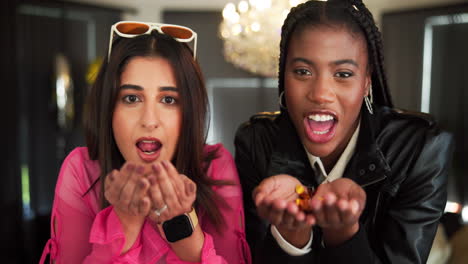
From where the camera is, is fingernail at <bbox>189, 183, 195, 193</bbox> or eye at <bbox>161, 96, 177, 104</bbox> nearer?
fingernail at <bbox>189, 183, 195, 193</bbox>

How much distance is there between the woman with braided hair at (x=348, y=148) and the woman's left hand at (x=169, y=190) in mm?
205

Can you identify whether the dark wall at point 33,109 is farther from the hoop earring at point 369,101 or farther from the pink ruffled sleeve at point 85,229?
the hoop earring at point 369,101

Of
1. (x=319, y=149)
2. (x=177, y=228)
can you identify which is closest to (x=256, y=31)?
(x=319, y=149)

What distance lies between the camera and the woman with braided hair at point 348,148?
101cm

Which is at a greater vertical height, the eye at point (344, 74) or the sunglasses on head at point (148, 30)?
the sunglasses on head at point (148, 30)

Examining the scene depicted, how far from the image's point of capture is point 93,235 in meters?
0.98

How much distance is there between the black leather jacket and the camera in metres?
1.13

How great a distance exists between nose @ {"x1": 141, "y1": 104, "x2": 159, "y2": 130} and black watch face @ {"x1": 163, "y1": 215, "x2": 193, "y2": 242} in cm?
24

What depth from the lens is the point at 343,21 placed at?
1.11 m

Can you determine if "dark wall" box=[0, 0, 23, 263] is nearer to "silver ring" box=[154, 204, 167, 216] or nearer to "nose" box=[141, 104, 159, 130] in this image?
"nose" box=[141, 104, 159, 130]

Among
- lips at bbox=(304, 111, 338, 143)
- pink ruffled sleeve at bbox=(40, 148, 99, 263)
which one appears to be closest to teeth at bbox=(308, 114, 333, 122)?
lips at bbox=(304, 111, 338, 143)

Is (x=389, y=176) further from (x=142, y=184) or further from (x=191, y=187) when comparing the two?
(x=142, y=184)

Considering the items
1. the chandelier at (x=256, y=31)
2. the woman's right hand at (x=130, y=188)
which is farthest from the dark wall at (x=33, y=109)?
the woman's right hand at (x=130, y=188)

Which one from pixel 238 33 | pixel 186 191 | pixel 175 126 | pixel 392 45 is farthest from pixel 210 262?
pixel 392 45
